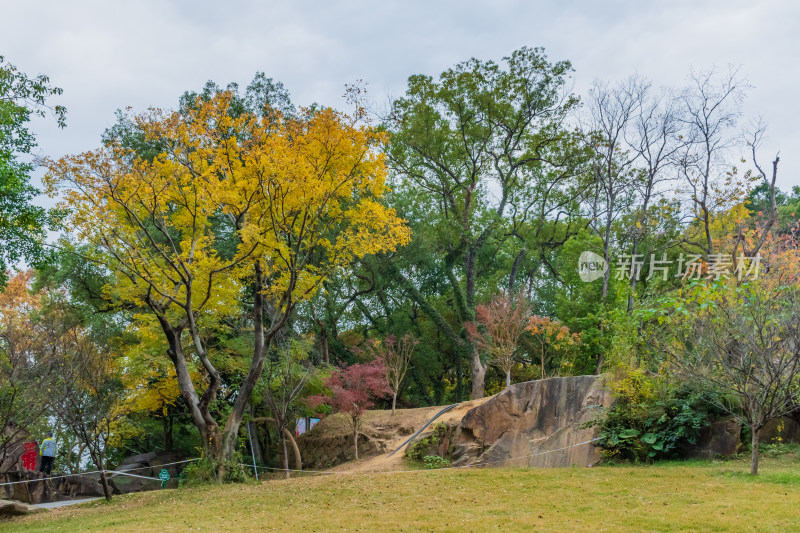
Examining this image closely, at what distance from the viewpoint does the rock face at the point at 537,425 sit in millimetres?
11727

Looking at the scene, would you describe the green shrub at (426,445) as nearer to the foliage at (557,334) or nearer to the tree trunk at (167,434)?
the foliage at (557,334)

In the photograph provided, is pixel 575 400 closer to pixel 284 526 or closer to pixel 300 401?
pixel 284 526

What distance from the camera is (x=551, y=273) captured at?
29.5m

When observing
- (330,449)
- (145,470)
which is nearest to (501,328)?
(330,449)

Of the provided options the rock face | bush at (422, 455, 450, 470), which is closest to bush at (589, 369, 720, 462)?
the rock face

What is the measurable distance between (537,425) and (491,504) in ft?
17.3

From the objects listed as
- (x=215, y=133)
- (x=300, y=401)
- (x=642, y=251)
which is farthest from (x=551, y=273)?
(x=215, y=133)

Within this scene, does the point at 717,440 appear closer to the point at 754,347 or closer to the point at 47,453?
the point at 754,347

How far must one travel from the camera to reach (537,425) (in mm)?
12641

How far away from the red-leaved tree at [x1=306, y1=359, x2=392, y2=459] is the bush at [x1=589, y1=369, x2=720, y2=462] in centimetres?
788

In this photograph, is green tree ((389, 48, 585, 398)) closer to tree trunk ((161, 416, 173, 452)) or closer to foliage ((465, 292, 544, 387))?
foliage ((465, 292, 544, 387))

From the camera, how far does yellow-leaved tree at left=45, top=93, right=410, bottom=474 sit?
37.6ft

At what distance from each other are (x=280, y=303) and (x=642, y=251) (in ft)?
51.2

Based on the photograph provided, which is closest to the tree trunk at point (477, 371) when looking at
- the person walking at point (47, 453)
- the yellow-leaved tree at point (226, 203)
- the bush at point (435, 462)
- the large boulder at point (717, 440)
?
the bush at point (435, 462)
